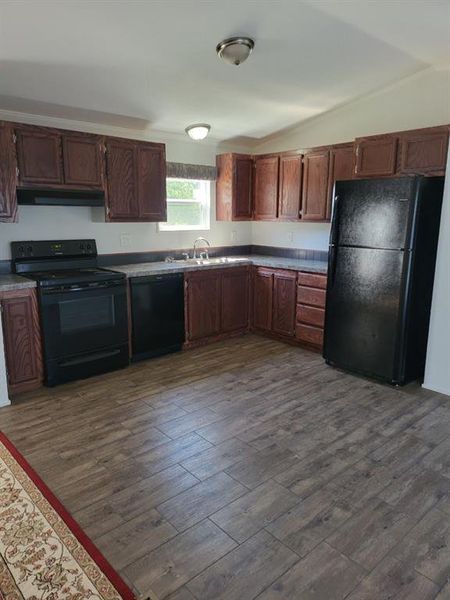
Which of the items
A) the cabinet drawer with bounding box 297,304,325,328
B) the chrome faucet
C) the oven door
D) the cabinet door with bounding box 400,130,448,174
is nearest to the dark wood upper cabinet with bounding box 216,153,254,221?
the chrome faucet

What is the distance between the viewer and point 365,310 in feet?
11.8

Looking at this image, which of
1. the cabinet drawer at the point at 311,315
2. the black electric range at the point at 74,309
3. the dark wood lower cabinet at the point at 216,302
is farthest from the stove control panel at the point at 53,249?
the cabinet drawer at the point at 311,315

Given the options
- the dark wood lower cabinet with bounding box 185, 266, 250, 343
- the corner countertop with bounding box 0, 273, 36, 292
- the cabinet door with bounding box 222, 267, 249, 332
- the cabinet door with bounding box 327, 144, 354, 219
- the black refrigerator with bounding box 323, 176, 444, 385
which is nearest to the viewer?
the corner countertop with bounding box 0, 273, 36, 292

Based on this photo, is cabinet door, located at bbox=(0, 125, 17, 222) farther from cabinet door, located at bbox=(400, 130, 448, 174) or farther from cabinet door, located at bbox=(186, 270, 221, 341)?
cabinet door, located at bbox=(400, 130, 448, 174)

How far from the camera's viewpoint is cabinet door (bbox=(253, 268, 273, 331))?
4777 millimetres

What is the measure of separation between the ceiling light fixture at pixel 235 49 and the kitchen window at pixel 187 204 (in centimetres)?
193

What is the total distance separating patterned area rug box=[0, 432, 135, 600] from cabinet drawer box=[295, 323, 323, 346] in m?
2.92

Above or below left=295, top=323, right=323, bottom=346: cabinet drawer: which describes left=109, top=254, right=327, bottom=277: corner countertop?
above

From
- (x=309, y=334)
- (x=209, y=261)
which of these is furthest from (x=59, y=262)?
(x=309, y=334)

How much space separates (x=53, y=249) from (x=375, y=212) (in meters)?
2.92

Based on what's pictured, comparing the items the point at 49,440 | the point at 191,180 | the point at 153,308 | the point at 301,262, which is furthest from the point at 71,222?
the point at 301,262

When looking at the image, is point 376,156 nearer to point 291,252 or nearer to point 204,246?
point 291,252

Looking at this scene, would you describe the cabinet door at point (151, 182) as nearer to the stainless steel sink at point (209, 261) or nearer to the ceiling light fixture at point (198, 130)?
the ceiling light fixture at point (198, 130)

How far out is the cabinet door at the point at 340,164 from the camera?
4113 millimetres
